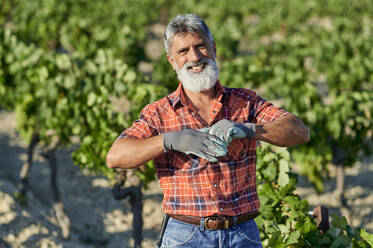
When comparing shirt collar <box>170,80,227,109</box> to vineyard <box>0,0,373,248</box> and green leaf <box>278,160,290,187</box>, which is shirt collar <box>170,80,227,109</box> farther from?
green leaf <box>278,160,290,187</box>

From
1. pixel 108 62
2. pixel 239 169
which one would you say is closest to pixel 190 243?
pixel 239 169

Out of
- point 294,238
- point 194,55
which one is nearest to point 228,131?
point 194,55

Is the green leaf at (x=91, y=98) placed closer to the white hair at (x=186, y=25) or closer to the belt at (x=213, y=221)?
the white hair at (x=186, y=25)

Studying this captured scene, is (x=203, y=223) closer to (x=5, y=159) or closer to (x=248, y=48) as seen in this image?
(x=5, y=159)

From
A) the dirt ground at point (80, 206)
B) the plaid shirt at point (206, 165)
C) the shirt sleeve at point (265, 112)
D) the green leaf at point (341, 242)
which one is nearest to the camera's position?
the plaid shirt at point (206, 165)

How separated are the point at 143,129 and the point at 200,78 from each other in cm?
41

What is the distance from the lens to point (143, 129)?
6.69 feet

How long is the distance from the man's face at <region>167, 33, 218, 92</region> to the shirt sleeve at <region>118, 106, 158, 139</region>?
0.88 feet

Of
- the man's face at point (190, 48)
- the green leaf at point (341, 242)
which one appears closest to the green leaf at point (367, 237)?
the green leaf at point (341, 242)

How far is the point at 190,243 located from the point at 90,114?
3.35 metres

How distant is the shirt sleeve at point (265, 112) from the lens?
2.13m

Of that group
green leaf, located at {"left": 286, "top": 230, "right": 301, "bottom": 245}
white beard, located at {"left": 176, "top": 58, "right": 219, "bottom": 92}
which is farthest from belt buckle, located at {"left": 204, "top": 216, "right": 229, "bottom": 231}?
green leaf, located at {"left": 286, "top": 230, "right": 301, "bottom": 245}

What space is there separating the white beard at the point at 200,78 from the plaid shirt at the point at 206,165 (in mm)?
80

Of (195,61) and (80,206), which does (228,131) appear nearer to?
(195,61)
